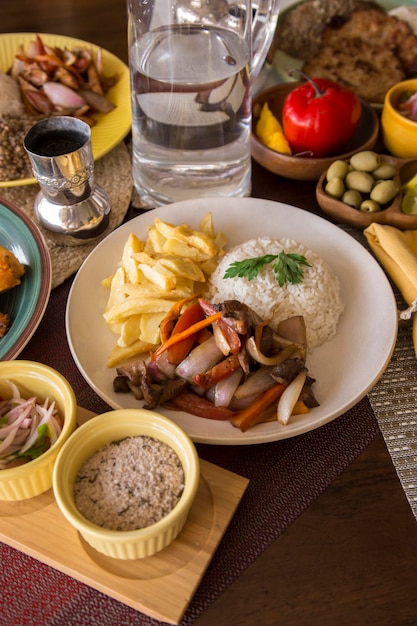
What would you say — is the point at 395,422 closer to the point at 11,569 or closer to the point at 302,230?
the point at 302,230

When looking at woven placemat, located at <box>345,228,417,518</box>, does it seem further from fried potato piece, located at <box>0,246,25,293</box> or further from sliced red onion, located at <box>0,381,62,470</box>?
fried potato piece, located at <box>0,246,25,293</box>

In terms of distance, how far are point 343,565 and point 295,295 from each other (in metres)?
0.56

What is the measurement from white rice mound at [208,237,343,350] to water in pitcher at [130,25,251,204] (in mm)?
388

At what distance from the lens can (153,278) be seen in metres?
1.29

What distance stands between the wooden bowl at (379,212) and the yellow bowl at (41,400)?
2.85 feet

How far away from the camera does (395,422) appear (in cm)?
120

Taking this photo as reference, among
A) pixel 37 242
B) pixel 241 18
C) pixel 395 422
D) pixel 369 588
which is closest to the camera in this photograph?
pixel 369 588

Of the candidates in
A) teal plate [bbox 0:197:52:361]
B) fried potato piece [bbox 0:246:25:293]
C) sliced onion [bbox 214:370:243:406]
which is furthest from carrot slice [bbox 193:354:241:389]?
fried potato piece [bbox 0:246:25:293]

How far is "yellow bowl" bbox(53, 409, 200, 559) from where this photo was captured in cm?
87

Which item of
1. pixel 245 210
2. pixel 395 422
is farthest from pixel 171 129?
pixel 395 422

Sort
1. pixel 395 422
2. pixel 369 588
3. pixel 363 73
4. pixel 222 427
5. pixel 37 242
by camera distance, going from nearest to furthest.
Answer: pixel 369 588, pixel 222 427, pixel 395 422, pixel 37 242, pixel 363 73

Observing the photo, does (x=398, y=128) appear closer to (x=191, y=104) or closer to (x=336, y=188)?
(x=336, y=188)

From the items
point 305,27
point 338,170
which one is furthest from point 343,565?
point 305,27

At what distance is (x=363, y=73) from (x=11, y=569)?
69.1 inches
